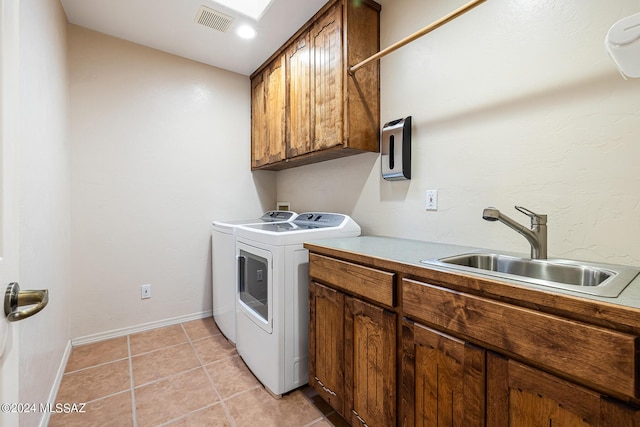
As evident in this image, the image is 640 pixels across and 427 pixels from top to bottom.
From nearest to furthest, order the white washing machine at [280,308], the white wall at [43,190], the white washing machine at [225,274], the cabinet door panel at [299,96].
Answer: the white wall at [43,190] → the white washing machine at [280,308] → the cabinet door panel at [299,96] → the white washing machine at [225,274]

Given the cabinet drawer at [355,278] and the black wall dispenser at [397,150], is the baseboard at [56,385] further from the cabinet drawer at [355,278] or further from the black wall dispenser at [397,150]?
Answer: the black wall dispenser at [397,150]

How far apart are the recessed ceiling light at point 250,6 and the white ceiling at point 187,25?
3 centimetres

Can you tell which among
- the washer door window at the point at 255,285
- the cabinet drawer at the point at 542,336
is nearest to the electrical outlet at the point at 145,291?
the washer door window at the point at 255,285

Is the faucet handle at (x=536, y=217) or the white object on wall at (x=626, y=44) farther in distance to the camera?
the faucet handle at (x=536, y=217)

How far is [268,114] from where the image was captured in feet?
8.52

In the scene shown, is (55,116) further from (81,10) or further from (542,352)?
(542,352)

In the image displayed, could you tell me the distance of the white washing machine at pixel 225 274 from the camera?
2.16m

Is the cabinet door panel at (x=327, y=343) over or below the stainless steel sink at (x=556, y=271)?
below

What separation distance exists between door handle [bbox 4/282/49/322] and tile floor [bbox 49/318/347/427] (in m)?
1.24

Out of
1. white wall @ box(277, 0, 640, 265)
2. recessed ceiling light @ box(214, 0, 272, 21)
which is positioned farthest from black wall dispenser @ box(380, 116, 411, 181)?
recessed ceiling light @ box(214, 0, 272, 21)

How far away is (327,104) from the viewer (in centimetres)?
187

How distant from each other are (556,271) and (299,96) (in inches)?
74.3

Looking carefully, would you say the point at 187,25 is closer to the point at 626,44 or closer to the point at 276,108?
the point at 276,108

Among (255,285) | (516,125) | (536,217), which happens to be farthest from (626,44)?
(255,285)
